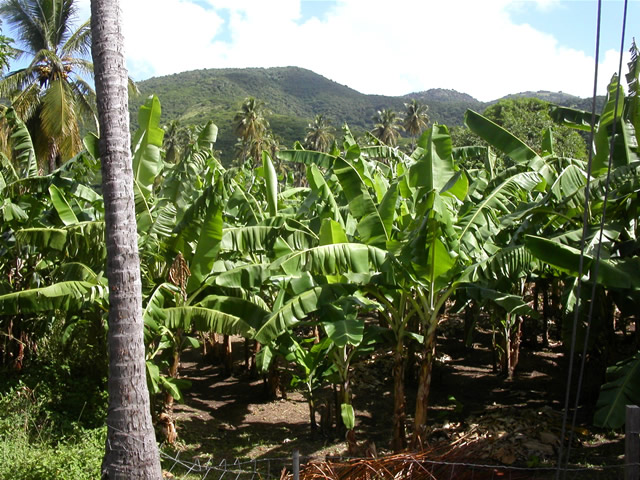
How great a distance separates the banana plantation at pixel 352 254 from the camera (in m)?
6.90

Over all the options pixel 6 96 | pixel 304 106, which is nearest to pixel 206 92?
pixel 304 106

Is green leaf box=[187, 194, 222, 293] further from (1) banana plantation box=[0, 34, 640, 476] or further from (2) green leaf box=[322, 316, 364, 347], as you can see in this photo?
(2) green leaf box=[322, 316, 364, 347]

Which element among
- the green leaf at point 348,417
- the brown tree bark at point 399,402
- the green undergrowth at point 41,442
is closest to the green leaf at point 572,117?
the brown tree bark at point 399,402

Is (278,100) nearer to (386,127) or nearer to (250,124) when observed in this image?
(386,127)

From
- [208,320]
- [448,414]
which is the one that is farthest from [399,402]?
[448,414]

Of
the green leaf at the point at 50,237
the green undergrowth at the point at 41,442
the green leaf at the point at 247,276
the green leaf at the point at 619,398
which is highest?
the green leaf at the point at 50,237

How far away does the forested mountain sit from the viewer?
10888 centimetres

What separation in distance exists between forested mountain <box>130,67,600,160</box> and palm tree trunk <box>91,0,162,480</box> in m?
90.9

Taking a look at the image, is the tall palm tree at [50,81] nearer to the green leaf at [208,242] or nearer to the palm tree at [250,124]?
the green leaf at [208,242]

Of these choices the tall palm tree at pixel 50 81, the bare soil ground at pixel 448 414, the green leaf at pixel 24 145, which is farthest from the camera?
the tall palm tree at pixel 50 81

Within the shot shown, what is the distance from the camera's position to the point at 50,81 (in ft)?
60.8

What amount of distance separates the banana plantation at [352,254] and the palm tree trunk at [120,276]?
68.1 inches

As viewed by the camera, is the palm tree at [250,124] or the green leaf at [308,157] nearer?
the green leaf at [308,157]

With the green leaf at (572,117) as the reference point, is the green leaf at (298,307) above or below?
below
